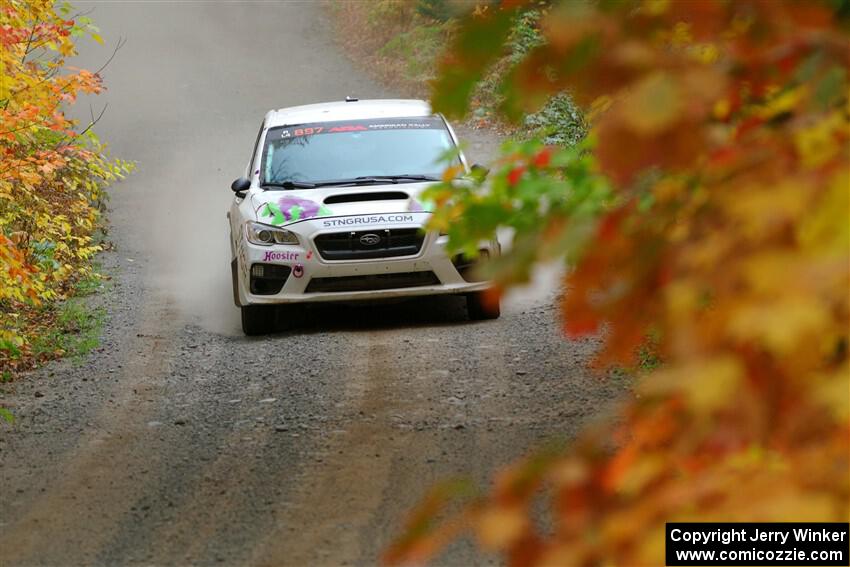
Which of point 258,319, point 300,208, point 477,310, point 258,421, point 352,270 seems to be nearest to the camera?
point 258,421

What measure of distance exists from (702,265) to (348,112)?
10.3 m

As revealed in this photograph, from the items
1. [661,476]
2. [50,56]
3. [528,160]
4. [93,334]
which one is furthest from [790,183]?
[50,56]

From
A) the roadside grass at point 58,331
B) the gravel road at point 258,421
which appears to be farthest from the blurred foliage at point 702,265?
the roadside grass at point 58,331

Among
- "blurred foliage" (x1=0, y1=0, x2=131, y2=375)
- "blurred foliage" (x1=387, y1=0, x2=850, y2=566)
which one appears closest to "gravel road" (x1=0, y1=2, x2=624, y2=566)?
"blurred foliage" (x1=0, y1=0, x2=131, y2=375)

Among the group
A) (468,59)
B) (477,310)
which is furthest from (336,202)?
(468,59)

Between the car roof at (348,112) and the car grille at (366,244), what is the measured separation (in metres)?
1.79

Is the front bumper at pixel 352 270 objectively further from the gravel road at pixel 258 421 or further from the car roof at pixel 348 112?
the car roof at pixel 348 112

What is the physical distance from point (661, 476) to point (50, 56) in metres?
28.8

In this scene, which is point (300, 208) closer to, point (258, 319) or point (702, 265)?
point (258, 319)

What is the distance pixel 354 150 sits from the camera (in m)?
11.6

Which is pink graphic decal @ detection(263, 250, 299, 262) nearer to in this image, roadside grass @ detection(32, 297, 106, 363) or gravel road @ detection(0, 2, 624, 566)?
gravel road @ detection(0, 2, 624, 566)

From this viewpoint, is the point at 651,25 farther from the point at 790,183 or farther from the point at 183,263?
the point at 183,263

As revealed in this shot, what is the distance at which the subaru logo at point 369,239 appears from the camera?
10570mm

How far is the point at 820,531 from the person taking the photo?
2344 millimetres
